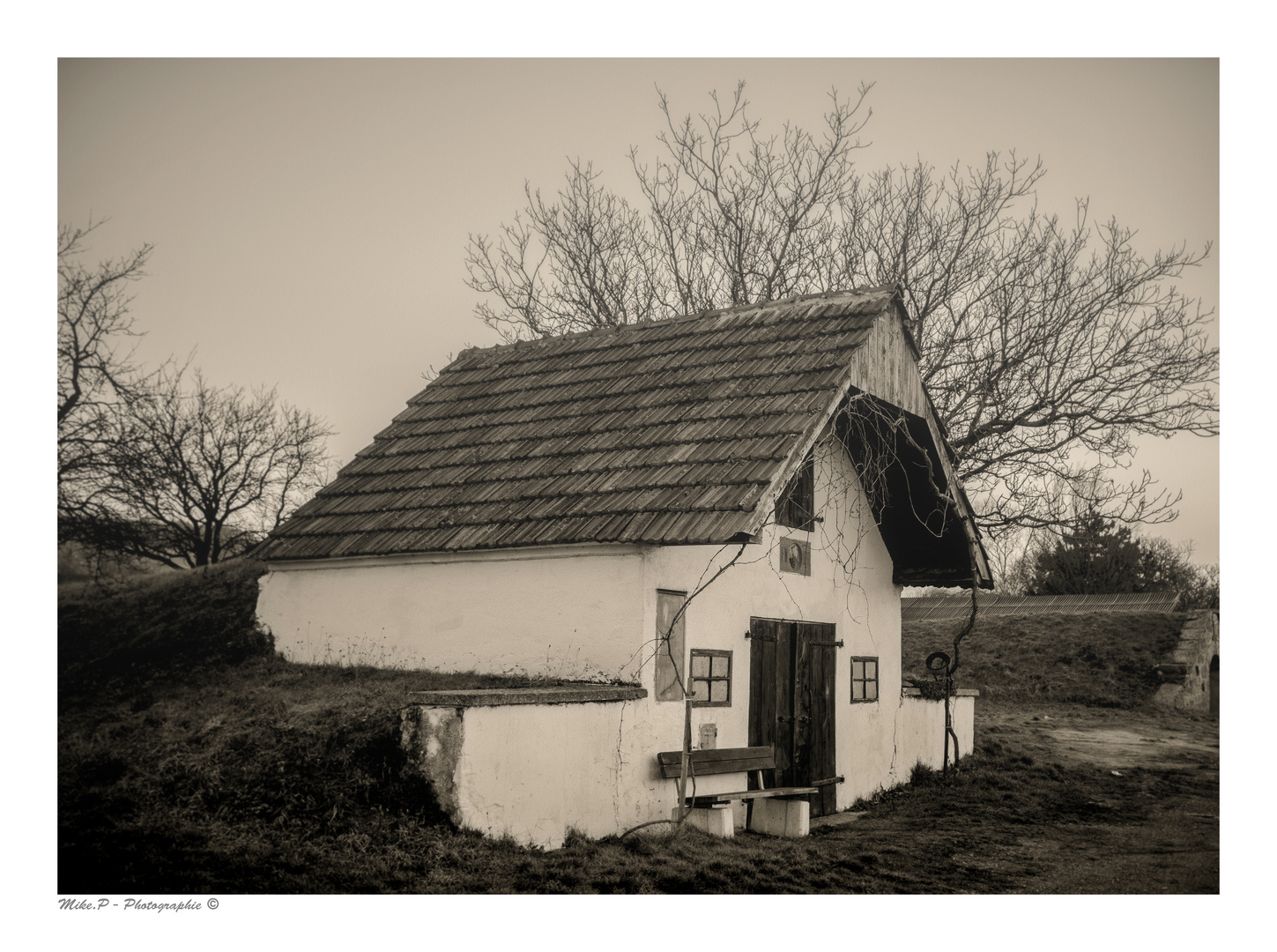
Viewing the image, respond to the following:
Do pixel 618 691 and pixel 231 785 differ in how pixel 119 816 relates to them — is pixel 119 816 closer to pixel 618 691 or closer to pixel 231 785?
pixel 231 785

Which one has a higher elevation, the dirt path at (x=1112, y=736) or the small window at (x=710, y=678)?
the small window at (x=710, y=678)

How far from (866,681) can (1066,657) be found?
12805 millimetres

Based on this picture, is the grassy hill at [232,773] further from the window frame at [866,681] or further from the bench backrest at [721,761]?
the window frame at [866,681]

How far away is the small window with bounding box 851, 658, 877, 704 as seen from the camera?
1114 cm

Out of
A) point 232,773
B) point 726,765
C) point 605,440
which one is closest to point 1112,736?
point 726,765

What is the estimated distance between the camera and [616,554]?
26.7 ft

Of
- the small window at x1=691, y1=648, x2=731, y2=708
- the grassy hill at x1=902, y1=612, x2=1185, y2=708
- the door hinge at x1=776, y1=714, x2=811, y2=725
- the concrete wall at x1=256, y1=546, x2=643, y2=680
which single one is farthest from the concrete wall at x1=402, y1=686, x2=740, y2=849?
the grassy hill at x1=902, y1=612, x2=1185, y2=708

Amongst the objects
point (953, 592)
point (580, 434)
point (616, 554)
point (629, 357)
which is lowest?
point (953, 592)

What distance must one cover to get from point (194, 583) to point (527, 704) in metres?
7.64

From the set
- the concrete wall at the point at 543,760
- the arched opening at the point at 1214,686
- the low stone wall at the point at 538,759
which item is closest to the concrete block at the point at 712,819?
the concrete wall at the point at 543,760

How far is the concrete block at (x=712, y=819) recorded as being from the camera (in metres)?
8.14

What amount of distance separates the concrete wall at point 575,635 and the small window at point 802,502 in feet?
0.32

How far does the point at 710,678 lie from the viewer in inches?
346

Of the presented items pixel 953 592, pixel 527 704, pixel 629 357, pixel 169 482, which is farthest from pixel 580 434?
pixel 953 592
